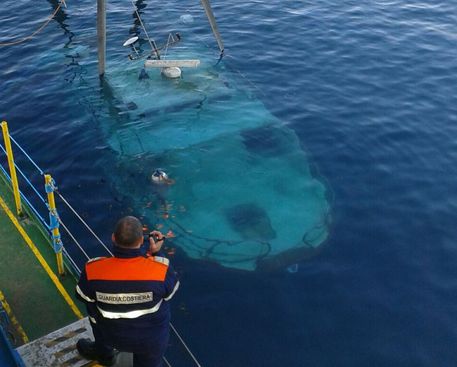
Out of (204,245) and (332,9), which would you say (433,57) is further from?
(204,245)

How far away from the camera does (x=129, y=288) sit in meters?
5.23

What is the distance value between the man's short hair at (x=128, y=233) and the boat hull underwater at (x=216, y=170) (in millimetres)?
6108

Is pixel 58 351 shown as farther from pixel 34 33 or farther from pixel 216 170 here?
pixel 34 33

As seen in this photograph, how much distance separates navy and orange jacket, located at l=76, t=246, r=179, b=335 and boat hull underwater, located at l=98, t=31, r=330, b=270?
5.71 meters

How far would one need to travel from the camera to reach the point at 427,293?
415 inches

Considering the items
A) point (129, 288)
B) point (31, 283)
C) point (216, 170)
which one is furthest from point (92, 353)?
point (216, 170)

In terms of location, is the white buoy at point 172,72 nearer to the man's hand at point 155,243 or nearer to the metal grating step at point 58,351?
the metal grating step at point 58,351

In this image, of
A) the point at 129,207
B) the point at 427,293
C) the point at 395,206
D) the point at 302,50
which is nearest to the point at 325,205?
the point at 395,206

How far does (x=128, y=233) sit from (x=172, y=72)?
1384cm

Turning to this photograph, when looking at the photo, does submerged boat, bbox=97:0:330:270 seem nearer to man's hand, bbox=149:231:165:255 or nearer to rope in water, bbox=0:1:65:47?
man's hand, bbox=149:231:165:255

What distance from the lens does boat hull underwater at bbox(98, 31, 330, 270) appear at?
1172 cm

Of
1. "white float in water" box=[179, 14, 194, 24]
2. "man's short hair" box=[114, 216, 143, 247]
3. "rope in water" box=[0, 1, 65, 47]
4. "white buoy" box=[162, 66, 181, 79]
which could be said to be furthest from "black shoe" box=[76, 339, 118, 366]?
"rope in water" box=[0, 1, 65, 47]

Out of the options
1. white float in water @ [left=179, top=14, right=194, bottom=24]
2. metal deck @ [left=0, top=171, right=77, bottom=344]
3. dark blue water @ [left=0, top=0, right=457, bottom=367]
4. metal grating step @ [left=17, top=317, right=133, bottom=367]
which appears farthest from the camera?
white float in water @ [left=179, top=14, right=194, bottom=24]

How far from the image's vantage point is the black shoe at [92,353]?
6816 mm
